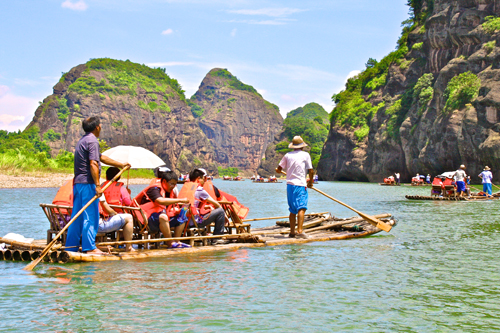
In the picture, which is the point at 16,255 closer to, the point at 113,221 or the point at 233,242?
the point at 113,221

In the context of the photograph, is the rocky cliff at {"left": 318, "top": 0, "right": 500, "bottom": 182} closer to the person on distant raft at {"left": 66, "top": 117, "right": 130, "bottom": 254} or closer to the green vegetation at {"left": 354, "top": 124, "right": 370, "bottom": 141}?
the green vegetation at {"left": 354, "top": 124, "right": 370, "bottom": 141}

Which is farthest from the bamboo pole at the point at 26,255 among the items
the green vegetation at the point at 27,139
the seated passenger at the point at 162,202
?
the green vegetation at the point at 27,139

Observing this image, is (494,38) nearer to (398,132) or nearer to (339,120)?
(398,132)

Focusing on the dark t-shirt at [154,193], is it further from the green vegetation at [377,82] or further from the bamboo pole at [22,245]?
the green vegetation at [377,82]

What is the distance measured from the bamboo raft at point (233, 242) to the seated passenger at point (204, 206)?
1.25 feet

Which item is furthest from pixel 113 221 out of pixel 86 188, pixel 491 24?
pixel 491 24

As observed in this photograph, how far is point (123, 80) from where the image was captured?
16012cm

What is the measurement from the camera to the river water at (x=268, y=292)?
5281mm

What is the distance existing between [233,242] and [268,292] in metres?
4.01

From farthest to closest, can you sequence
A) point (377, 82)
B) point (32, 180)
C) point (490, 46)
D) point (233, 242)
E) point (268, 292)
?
point (377, 82) < point (32, 180) < point (490, 46) < point (233, 242) < point (268, 292)

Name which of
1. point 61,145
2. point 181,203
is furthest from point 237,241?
point 61,145

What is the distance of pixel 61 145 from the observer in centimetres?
13600

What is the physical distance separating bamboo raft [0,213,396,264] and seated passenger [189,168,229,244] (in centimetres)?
38

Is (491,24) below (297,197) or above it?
above
